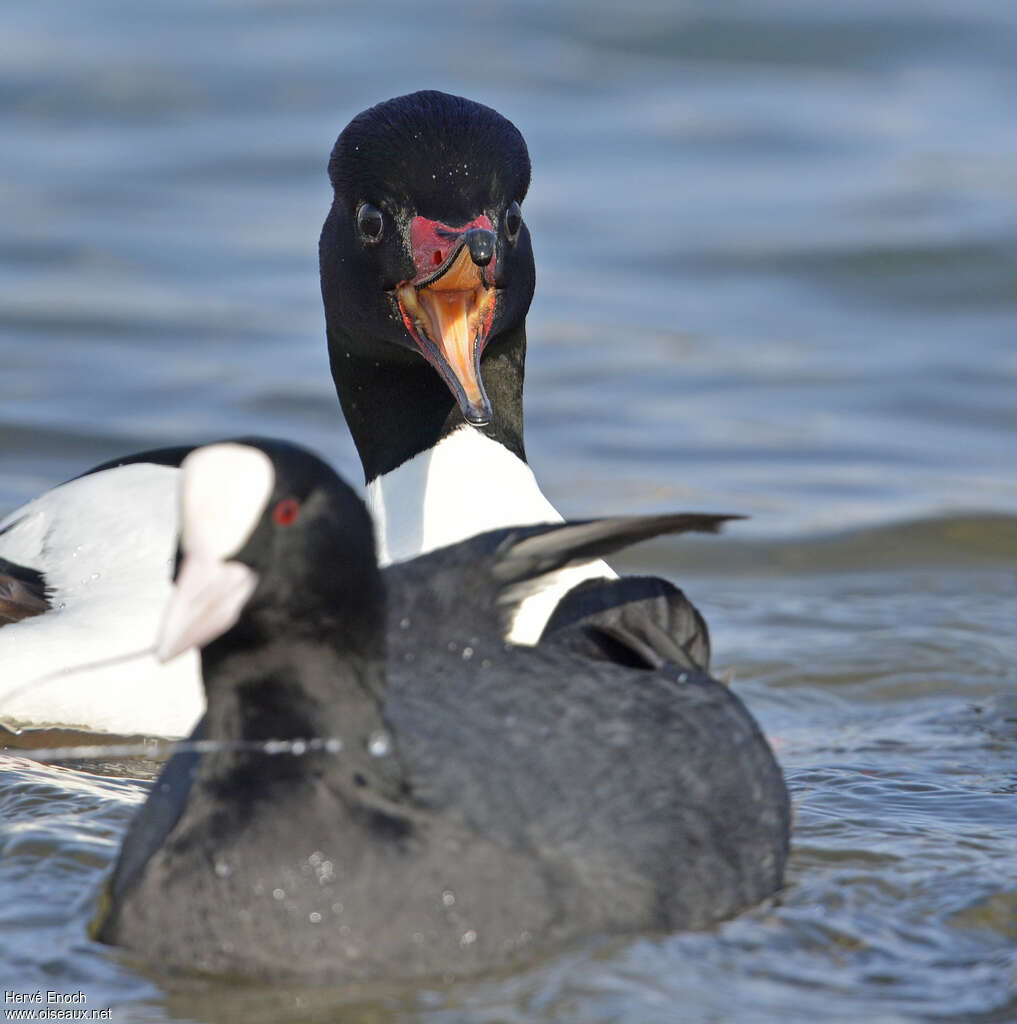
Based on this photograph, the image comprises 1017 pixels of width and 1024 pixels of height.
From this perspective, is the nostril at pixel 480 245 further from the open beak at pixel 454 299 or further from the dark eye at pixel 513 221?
the dark eye at pixel 513 221

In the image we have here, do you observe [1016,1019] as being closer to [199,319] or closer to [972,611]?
[972,611]

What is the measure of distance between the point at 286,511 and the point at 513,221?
2.24m

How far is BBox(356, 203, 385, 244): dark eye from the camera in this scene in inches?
217

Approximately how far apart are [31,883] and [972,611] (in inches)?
163

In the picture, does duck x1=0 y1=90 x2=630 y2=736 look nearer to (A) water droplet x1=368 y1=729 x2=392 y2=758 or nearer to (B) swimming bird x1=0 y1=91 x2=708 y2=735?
(B) swimming bird x1=0 y1=91 x2=708 y2=735

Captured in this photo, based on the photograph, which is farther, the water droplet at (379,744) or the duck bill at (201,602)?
the water droplet at (379,744)

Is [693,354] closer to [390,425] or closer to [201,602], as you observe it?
[390,425]

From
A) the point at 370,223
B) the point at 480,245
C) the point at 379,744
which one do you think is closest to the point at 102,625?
the point at 370,223

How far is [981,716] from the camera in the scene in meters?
6.23

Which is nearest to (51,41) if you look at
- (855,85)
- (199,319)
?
(199,319)

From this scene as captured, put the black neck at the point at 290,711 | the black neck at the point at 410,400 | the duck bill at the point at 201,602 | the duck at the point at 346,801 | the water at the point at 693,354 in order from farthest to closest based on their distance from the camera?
the black neck at the point at 410,400, the water at the point at 693,354, the black neck at the point at 290,711, the duck at the point at 346,801, the duck bill at the point at 201,602

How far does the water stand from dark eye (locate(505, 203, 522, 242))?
171 cm

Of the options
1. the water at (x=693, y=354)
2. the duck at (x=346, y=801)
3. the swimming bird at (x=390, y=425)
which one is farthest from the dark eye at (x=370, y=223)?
the duck at (x=346, y=801)

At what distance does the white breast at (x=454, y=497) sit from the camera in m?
5.69
